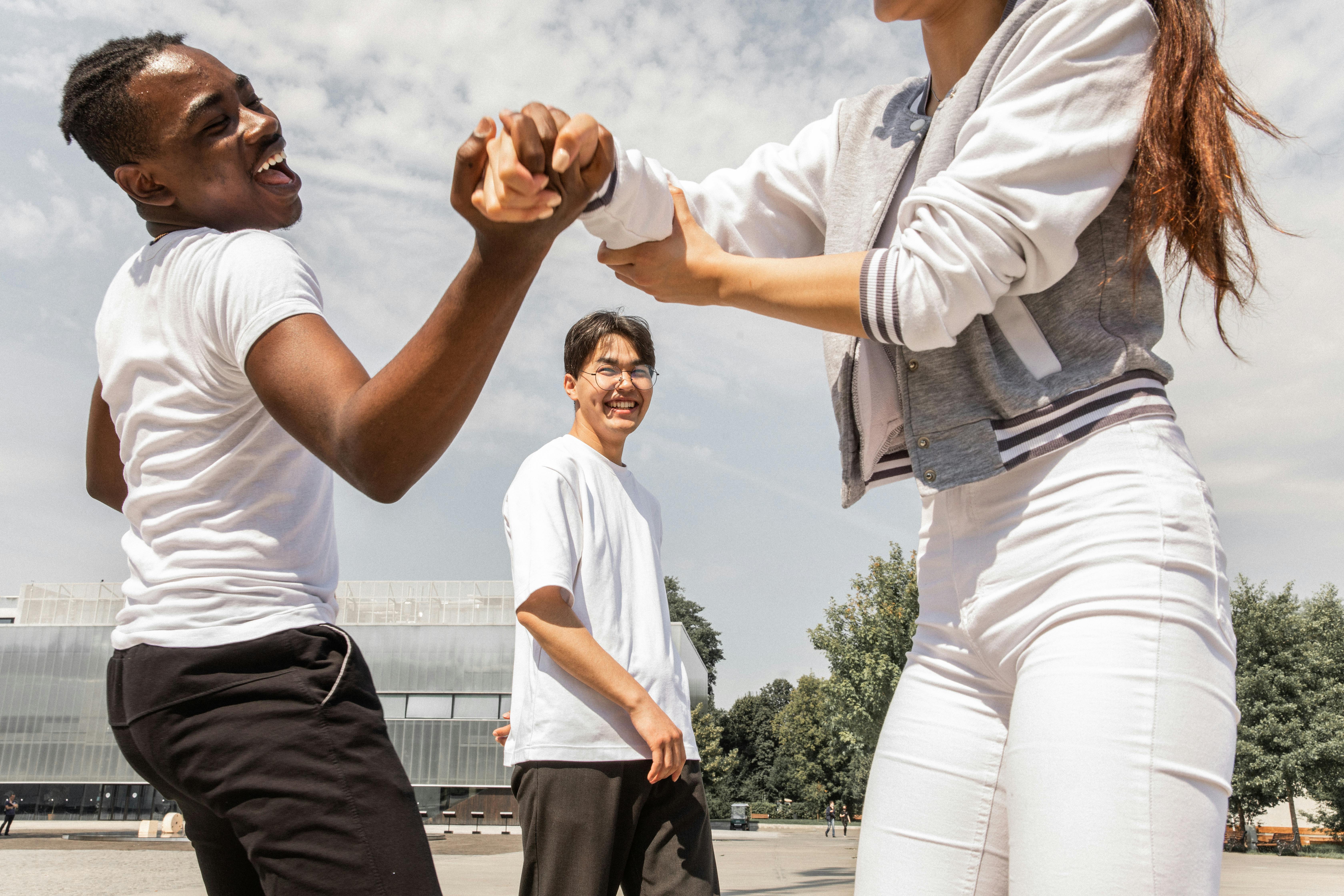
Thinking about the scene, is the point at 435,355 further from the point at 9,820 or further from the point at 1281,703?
the point at 1281,703

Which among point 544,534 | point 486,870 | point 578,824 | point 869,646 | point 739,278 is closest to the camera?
point 739,278

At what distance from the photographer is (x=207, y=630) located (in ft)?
5.47

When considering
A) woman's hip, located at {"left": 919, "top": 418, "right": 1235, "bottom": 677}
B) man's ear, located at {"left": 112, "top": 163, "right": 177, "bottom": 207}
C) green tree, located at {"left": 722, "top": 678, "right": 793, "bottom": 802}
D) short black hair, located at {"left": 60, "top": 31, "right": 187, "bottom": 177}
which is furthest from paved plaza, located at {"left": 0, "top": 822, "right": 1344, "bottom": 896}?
green tree, located at {"left": 722, "top": 678, "right": 793, "bottom": 802}

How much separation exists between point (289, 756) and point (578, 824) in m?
1.21

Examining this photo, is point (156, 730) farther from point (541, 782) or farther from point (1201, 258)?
point (1201, 258)

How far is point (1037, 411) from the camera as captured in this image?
4.91 ft

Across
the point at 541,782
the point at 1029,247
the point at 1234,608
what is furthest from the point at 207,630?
the point at 1234,608

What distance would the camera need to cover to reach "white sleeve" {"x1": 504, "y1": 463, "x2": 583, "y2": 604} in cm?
277

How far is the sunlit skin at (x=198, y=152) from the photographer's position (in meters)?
1.93

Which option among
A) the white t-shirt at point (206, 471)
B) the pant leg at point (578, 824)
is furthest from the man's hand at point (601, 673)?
the white t-shirt at point (206, 471)

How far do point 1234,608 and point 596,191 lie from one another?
4898 centimetres

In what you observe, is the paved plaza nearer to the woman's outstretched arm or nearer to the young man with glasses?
the young man with glasses

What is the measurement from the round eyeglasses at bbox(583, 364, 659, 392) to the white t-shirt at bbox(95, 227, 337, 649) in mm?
1541

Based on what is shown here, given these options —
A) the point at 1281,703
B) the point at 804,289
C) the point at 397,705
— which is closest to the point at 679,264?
the point at 804,289
